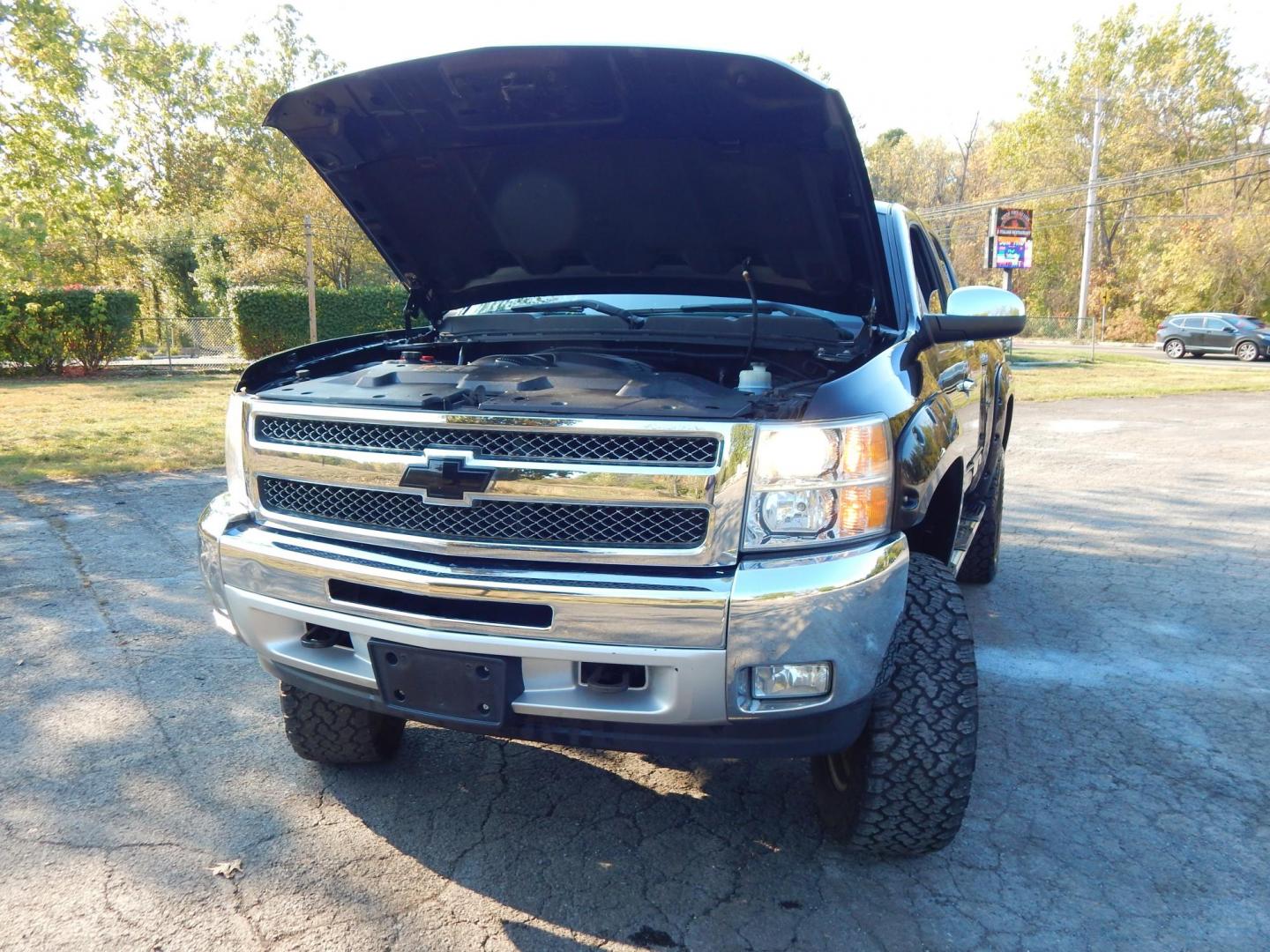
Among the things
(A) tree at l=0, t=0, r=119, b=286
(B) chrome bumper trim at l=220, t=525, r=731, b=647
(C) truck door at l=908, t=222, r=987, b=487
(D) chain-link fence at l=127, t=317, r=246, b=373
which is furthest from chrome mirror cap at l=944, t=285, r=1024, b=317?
(D) chain-link fence at l=127, t=317, r=246, b=373

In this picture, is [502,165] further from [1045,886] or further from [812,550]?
[1045,886]


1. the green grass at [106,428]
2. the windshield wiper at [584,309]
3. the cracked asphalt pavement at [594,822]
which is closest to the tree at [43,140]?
the green grass at [106,428]

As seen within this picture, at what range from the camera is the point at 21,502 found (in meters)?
6.92

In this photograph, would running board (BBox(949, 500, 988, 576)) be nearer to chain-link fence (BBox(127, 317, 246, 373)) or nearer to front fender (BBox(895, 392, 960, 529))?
front fender (BBox(895, 392, 960, 529))

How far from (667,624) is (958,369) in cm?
191

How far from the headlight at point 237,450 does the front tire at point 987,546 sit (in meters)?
3.47

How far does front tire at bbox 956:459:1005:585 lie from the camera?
188 inches

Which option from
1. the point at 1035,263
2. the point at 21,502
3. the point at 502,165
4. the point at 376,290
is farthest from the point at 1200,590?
the point at 1035,263

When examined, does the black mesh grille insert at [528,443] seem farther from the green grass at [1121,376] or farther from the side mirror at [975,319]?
the green grass at [1121,376]

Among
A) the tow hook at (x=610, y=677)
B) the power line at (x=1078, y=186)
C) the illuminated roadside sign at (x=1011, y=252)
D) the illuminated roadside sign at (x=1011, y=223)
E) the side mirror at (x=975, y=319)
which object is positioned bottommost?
the tow hook at (x=610, y=677)

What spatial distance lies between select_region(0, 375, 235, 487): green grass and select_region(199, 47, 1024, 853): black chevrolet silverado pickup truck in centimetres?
632

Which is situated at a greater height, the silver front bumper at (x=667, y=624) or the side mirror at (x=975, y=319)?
the side mirror at (x=975, y=319)

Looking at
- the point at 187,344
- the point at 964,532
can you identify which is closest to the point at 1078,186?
the point at 187,344

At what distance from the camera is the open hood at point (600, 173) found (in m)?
2.54
